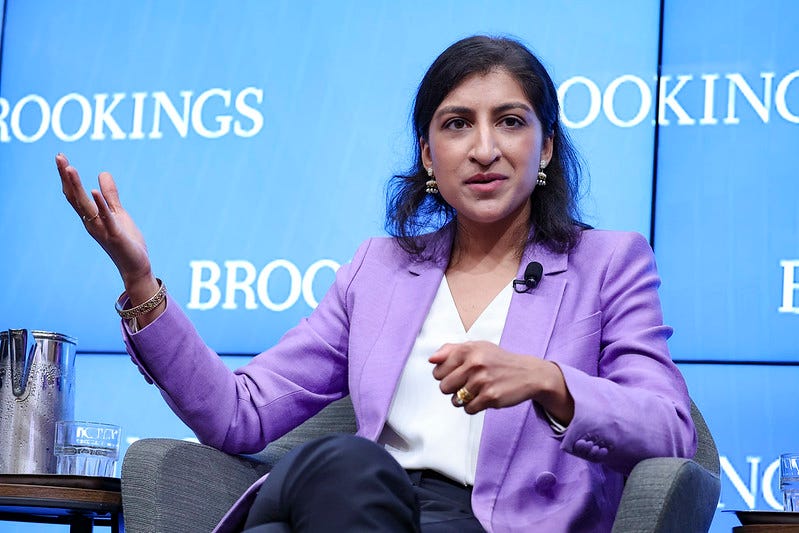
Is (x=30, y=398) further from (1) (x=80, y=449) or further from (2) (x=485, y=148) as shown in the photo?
(2) (x=485, y=148)

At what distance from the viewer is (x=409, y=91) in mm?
3070

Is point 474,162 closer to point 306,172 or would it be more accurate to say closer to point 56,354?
point 56,354

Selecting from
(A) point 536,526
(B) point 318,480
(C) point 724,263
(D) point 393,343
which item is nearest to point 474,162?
(D) point 393,343

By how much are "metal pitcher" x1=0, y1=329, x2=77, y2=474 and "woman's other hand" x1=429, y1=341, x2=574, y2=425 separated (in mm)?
982

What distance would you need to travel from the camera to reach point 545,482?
5.99ft

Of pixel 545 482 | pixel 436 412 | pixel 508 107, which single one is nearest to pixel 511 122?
pixel 508 107

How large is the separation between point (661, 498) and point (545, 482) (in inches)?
14.0

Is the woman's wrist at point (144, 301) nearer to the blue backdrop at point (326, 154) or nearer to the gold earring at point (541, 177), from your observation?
the gold earring at point (541, 177)

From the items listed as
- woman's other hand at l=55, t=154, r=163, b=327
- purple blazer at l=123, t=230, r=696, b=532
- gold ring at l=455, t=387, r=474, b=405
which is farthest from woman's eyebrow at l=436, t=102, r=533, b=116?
gold ring at l=455, t=387, r=474, b=405

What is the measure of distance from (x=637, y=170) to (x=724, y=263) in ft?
1.02

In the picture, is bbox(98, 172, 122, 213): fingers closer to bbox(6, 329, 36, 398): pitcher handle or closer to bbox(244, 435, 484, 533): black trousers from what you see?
bbox(6, 329, 36, 398): pitcher handle

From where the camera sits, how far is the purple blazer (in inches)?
67.7

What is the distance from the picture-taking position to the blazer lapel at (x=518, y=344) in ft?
5.96

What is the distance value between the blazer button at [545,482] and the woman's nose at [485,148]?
0.55 m
